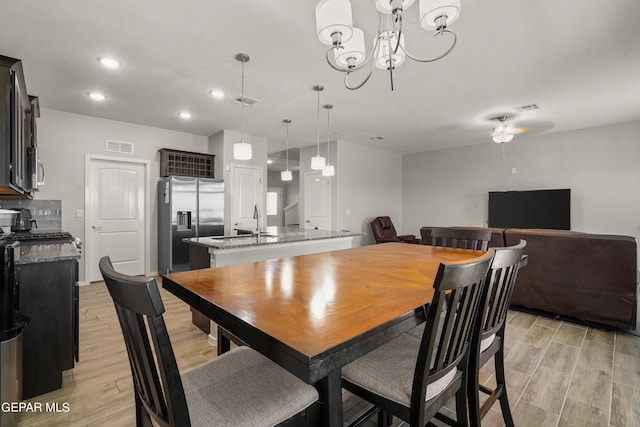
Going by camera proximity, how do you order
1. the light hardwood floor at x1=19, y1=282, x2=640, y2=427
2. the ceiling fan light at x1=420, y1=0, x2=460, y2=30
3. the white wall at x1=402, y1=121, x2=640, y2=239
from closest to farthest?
the ceiling fan light at x1=420, y1=0, x2=460, y2=30
the light hardwood floor at x1=19, y1=282, x2=640, y2=427
the white wall at x1=402, y1=121, x2=640, y2=239

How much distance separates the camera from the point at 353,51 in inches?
70.0

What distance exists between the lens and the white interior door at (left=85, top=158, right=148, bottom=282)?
464cm

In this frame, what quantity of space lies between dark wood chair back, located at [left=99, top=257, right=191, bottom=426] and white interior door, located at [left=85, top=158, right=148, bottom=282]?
4692 millimetres

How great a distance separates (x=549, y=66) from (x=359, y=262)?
9.82 feet

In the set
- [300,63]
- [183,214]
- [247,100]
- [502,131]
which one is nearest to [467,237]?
[300,63]

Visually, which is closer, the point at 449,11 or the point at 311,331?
the point at 311,331

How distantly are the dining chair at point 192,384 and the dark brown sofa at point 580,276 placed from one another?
126 inches

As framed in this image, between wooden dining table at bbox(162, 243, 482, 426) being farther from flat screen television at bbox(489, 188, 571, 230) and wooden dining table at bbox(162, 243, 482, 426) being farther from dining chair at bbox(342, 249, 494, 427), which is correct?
flat screen television at bbox(489, 188, 571, 230)

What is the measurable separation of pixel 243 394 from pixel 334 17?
1673 mm

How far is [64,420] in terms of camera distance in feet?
5.57

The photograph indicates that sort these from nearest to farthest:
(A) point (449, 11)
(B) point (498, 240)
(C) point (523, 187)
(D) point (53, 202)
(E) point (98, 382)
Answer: (A) point (449, 11)
(E) point (98, 382)
(B) point (498, 240)
(D) point (53, 202)
(C) point (523, 187)

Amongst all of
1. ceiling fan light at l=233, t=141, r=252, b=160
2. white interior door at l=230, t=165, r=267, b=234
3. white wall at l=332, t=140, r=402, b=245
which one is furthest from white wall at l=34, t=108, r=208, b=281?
white wall at l=332, t=140, r=402, b=245

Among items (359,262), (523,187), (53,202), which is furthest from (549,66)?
(53,202)

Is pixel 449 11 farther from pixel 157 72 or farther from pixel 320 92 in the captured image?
pixel 157 72
